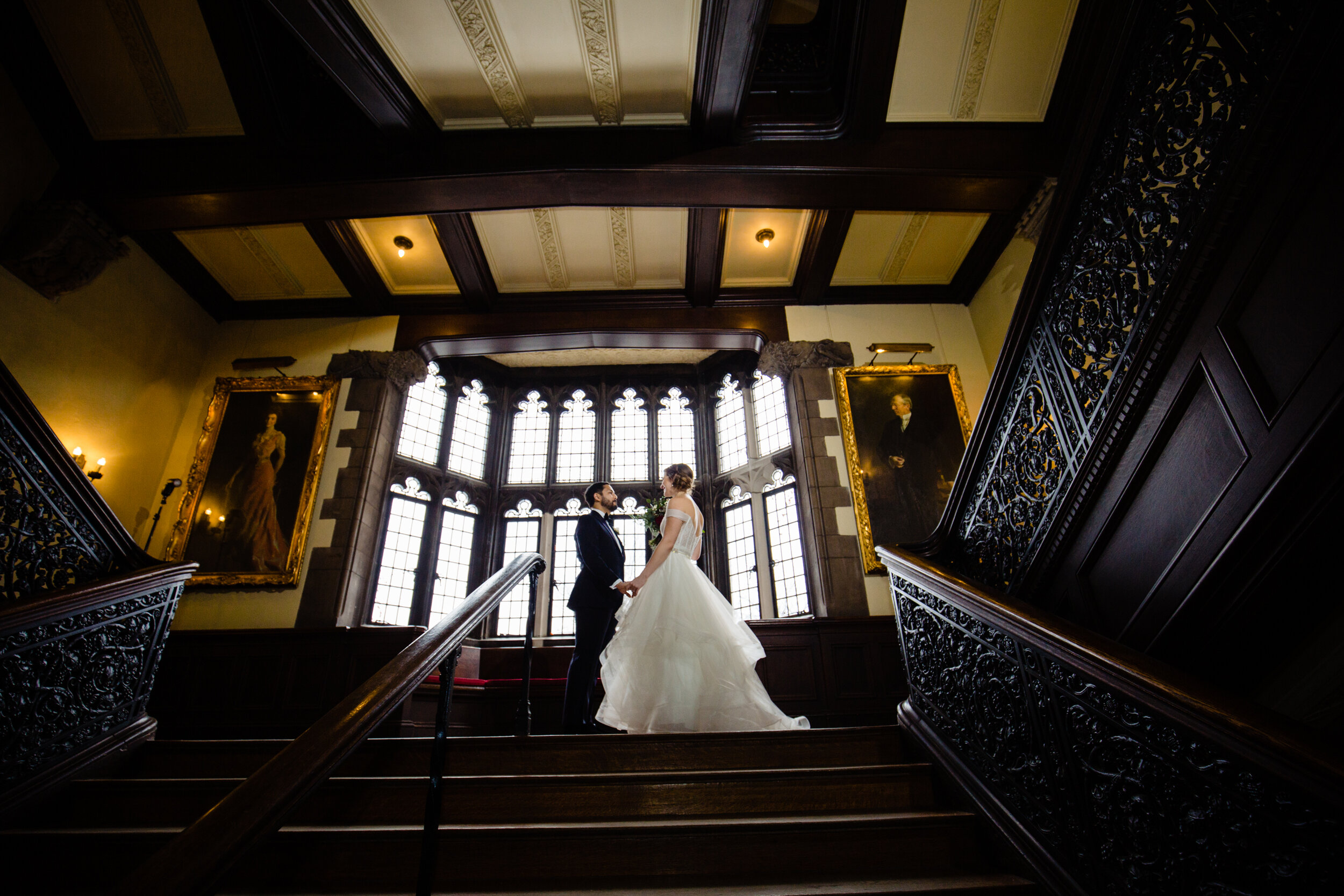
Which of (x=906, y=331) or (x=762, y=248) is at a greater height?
(x=762, y=248)

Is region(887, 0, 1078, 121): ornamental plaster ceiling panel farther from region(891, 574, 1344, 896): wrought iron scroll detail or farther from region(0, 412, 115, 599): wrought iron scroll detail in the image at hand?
region(0, 412, 115, 599): wrought iron scroll detail

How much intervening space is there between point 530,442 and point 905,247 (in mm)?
5742

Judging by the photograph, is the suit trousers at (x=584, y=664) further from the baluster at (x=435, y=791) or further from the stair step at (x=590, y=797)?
the baluster at (x=435, y=791)

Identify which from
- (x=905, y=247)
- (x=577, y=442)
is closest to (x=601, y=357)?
(x=577, y=442)

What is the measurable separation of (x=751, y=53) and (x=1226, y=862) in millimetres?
5005

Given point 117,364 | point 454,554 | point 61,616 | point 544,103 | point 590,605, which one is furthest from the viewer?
point 454,554

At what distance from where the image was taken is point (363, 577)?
666cm

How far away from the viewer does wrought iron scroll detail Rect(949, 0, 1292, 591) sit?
166cm

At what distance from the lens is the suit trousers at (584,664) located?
11.8ft

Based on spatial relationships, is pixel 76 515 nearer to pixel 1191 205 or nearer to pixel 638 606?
pixel 638 606

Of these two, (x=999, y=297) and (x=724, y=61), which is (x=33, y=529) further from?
(x=999, y=297)

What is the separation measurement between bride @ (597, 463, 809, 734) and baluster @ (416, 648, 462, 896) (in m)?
1.51

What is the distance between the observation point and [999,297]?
697 centimetres

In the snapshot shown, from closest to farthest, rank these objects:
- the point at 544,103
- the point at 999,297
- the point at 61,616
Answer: the point at 61,616, the point at 544,103, the point at 999,297
